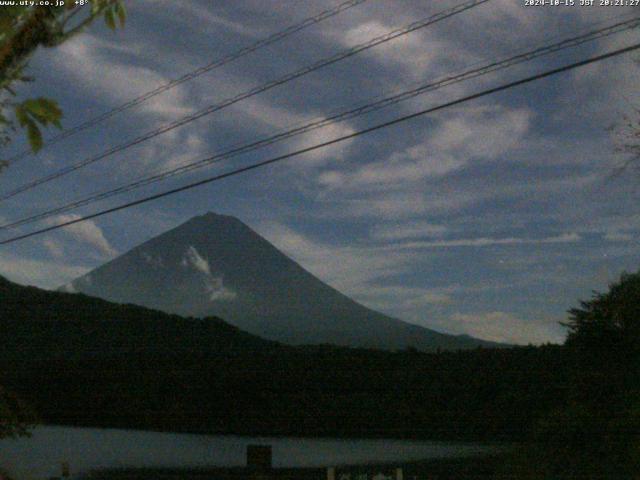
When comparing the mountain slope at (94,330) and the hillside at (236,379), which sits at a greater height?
the mountain slope at (94,330)

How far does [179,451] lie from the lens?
30578 mm

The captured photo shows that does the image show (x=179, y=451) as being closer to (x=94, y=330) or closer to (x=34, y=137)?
(x=94, y=330)

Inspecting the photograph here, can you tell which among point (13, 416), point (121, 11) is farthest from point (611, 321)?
point (121, 11)

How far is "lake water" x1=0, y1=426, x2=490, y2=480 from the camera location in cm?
2497

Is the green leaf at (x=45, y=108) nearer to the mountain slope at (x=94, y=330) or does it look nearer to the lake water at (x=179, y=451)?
the lake water at (x=179, y=451)

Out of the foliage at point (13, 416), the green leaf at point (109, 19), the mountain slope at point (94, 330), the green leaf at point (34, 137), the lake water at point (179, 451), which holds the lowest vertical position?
the lake water at point (179, 451)

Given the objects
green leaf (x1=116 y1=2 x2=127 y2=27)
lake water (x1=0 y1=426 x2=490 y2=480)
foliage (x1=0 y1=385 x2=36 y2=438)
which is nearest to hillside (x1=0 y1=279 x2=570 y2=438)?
lake water (x1=0 y1=426 x2=490 y2=480)

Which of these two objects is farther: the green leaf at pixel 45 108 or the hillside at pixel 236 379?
the hillside at pixel 236 379

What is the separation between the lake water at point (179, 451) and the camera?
Result: 2497 cm

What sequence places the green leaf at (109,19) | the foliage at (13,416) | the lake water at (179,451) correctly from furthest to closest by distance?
the lake water at (179,451) < the foliage at (13,416) < the green leaf at (109,19)

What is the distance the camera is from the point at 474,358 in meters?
26.9

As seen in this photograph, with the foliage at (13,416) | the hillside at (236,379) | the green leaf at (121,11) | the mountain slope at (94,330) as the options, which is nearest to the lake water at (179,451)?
the hillside at (236,379)

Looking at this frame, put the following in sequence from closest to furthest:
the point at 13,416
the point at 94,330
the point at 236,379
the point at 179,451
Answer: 1. the point at 13,416
2. the point at 179,451
3. the point at 236,379
4. the point at 94,330

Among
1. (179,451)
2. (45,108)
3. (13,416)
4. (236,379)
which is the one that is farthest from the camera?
(236,379)
